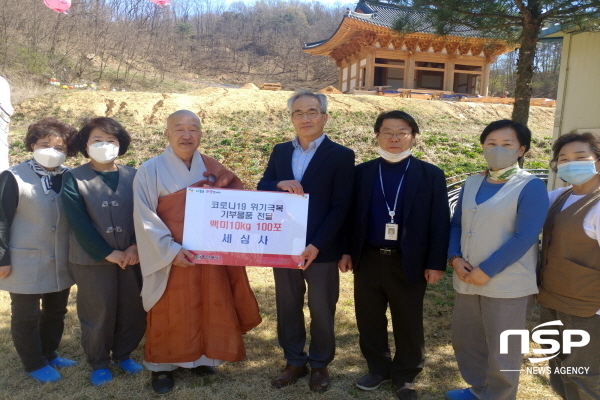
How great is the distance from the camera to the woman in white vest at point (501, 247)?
7.55 feet

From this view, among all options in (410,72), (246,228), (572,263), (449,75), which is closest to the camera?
(572,263)

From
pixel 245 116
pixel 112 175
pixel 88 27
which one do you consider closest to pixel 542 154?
pixel 245 116

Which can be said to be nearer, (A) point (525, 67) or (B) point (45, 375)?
(B) point (45, 375)

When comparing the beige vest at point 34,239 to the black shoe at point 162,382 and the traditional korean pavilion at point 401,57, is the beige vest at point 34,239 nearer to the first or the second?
the black shoe at point 162,382

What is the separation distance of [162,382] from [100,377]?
1.48 feet

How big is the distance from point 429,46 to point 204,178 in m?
19.8

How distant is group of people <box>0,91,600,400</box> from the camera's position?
2408mm

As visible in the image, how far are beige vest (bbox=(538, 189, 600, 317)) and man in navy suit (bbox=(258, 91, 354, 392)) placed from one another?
120 cm

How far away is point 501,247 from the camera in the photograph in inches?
91.4

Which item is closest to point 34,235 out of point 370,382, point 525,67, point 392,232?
point 392,232

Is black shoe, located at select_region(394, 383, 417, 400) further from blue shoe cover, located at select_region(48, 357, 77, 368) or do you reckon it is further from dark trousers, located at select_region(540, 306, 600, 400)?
blue shoe cover, located at select_region(48, 357, 77, 368)

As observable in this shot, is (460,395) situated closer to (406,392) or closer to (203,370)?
(406,392)

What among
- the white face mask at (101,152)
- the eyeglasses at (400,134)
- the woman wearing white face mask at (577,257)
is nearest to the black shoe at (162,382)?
the white face mask at (101,152)

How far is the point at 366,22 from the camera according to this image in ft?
58.5
